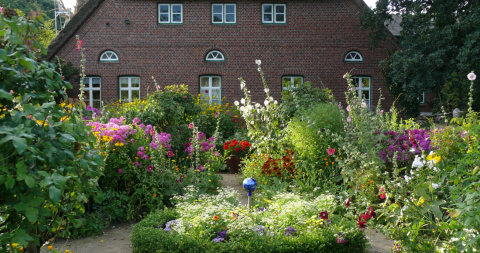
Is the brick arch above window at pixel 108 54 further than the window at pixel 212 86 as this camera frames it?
No

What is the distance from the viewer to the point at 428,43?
1439 cm

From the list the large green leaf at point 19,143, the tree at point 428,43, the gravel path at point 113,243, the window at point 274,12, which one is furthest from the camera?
the window at point 274,12

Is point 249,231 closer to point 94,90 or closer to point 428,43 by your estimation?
point 428,43

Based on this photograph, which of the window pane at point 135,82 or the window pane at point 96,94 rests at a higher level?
the window pane at point 135,82

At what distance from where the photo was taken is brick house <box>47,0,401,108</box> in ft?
52.5

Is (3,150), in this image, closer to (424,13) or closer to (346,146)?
(346,146)

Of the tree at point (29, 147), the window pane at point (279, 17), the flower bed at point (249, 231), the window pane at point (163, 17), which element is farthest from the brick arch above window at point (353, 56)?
the tree at point (29, 147)

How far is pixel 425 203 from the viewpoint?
3846 mm

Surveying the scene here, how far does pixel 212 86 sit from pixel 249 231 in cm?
1277

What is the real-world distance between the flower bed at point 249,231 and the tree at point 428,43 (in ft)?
36.7

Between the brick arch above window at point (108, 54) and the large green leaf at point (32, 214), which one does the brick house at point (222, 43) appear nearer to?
the brick arch above window at point (108, 54)

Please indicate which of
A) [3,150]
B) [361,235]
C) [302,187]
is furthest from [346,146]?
[3,150]

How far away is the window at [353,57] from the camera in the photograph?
16.2 m

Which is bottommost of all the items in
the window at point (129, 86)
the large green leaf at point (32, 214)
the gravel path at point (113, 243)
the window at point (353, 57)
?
the gravel path at point (113, 243)
